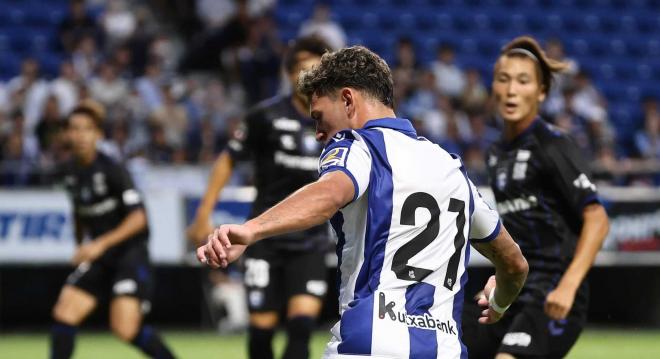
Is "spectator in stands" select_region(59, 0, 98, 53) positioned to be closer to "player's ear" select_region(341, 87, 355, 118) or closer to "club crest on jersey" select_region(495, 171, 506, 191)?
"club crest on jersey" select_region(495, 171, 506, 191)

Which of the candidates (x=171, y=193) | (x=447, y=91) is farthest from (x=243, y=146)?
(x=447, y=91)

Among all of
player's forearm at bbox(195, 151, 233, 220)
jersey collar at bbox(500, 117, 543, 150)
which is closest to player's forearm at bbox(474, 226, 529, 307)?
jersey collar at bbox(500, 117, 543, 150)

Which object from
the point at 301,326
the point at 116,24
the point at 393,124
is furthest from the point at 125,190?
the point at 116,24

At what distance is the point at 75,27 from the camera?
16.0 metres

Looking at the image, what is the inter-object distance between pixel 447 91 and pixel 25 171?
5.92 m

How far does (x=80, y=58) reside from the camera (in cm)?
1552

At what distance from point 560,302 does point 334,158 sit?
6.72 feet

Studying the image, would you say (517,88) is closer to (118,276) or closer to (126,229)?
(126,229)

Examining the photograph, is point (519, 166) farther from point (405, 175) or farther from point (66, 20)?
point (66, 20)

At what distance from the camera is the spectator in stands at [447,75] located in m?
16.4

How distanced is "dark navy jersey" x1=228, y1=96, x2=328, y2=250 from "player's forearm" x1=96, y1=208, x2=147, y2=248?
1124 millimetres

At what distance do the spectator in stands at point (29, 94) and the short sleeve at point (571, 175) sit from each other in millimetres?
9427

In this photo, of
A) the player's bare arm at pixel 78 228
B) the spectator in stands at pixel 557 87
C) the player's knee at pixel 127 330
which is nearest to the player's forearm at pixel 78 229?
the player's bare arm at pixel 78 228

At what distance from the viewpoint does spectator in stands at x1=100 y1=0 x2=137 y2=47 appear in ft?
52.8
